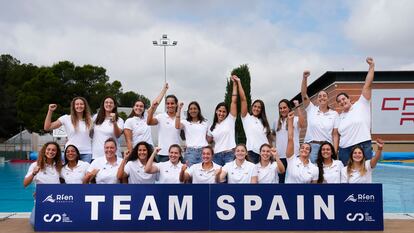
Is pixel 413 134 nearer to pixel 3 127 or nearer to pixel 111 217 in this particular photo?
pixel 111 217

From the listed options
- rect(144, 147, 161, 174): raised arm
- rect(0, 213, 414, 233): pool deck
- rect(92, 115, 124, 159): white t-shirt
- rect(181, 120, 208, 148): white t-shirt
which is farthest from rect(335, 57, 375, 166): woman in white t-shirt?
rect(92, 115, 124, 159): white t-shirt

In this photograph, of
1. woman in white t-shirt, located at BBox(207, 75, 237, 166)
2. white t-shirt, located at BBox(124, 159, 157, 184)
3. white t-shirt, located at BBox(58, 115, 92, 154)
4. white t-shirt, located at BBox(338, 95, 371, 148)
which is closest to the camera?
white t-shirt, located at BBox(124, 159, 157, 184)

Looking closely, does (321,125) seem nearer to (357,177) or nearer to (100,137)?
Result: (357,177)

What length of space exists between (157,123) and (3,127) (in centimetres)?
4565

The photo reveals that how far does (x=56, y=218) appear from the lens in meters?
6.05

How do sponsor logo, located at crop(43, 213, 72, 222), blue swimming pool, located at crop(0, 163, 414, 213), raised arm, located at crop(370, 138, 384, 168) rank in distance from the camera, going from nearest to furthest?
sponsor logo, located at crop(43, 213, 72, 222) < raised arm, located at crop(370, 138, 384, 168) < blue swimming pool, located at crop(0, 163, 414, 213)

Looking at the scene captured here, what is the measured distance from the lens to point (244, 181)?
6527 mm

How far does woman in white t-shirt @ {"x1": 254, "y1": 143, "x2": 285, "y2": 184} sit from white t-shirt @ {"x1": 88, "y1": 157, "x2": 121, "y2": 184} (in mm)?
2070

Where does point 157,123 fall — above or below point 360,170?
above

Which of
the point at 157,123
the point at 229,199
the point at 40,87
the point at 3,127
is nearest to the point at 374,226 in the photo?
the point at 229,199

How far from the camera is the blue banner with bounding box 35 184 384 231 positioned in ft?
19.8

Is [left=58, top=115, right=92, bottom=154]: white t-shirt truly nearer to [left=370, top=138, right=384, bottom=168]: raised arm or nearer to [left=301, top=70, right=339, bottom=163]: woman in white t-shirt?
[left=301, top=70, right=339, bottom=163]: woman in white t-shirt

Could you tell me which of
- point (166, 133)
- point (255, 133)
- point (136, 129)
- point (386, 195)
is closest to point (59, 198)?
point (136, 129)

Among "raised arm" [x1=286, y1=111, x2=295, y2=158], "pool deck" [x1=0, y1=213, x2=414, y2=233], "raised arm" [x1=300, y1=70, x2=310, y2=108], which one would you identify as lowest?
"pool deck" [x1=0, y1=213, x2=414, y2=233]
